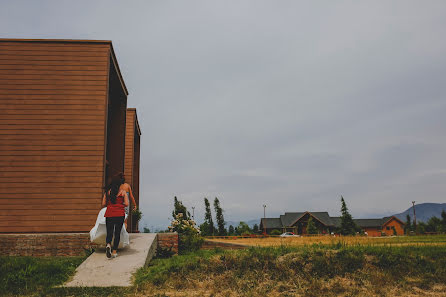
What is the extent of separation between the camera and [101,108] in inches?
483

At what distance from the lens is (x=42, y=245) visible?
1016 cm

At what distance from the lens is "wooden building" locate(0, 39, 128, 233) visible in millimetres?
11234

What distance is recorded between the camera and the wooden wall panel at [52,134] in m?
11.2

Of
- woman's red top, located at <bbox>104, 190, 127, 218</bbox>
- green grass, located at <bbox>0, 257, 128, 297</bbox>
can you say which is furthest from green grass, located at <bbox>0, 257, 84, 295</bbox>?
woman's red top, located at <bbox>104, 190, 127, 218</bbox>

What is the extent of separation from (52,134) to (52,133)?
4 cm

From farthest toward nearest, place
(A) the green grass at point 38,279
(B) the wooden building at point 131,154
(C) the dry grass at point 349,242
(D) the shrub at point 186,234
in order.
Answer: (B) the wooden building at point 131,154 → (D) the shrub at point 186,234 → (C) the dry grass at point 349,242 → (A) the green grass at point 38,279

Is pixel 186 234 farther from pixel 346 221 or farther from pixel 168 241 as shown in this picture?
pixel 346 221

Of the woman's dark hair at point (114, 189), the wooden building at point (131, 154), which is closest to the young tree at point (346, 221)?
the wooden building at point (131, 154)

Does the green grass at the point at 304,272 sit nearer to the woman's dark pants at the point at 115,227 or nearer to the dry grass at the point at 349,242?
the woman's dark pants at the point at 115,227

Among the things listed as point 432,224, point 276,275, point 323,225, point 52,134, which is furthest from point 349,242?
point 323,225

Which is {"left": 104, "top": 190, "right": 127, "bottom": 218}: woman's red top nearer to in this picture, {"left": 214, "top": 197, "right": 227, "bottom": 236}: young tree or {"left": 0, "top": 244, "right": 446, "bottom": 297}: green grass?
{"left": 0, "top": 244, "right": 446, "bottom": 297}: green grass

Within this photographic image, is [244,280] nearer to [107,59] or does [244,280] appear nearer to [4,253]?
[4,253]

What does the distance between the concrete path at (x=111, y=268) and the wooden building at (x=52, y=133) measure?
3.25 metres

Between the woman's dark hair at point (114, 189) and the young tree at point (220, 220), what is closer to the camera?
the woman's dark hair at point (114, 189)
